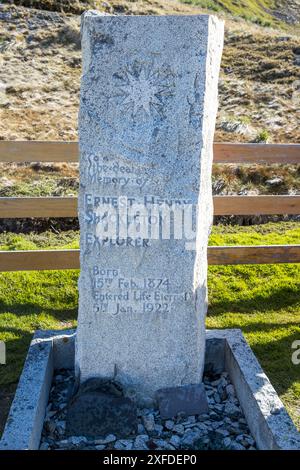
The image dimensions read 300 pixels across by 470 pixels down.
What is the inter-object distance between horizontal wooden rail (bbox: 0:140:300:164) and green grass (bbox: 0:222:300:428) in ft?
4.27

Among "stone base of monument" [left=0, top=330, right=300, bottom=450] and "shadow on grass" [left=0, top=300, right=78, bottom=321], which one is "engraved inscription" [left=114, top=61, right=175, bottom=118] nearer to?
"stone base of monument" [left=0, top=330, right=300, bottom=450]

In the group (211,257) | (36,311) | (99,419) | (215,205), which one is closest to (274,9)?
(215,205)

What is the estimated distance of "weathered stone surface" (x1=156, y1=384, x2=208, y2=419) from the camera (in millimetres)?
3480

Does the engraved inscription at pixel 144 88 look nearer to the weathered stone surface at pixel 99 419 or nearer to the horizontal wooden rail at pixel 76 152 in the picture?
the weathered stone surface at pixel 99 419

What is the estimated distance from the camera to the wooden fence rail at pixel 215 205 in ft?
16.7

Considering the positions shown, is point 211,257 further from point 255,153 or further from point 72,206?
point 72,206

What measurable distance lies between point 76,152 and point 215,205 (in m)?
1.44

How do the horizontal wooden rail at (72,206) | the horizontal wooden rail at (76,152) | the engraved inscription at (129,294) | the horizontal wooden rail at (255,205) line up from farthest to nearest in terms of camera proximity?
the horizontal wooden rail at (255,205)
the horizontal wooden rail at (72,206)
the horizontal wooden rail at (76,152)
the engraved inscription at (129,294)

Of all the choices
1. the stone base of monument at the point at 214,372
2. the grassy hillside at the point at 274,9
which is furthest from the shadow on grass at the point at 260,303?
the grassy hillside at the point at 274,9

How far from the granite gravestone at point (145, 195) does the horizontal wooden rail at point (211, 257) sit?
5.95 feet

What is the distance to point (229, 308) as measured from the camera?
537 centimetres

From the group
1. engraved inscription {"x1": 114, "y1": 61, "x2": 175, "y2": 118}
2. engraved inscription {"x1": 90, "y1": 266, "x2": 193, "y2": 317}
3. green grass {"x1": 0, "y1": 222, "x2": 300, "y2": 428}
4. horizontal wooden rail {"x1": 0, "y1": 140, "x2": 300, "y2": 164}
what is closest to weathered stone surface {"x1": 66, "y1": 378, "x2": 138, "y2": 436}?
engraved inscription {"x1": 90, "y1": 266, "x2": 193, "y2": 317}

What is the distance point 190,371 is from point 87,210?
1262 mm
